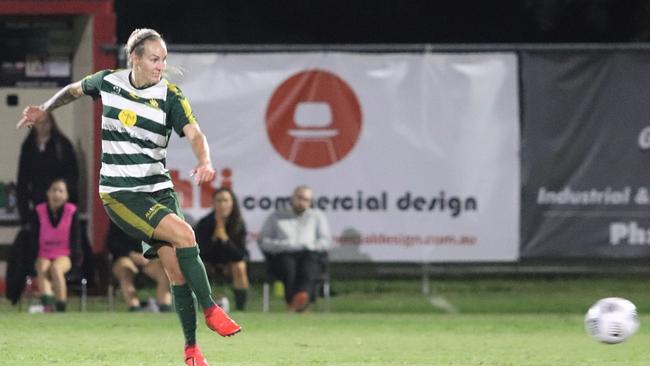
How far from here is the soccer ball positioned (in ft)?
33.2

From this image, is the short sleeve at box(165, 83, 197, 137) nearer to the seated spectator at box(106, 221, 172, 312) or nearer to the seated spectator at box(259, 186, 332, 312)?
the seated spectator at box(106, 221, 172, 312)

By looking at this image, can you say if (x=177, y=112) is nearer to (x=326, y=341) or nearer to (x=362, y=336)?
(x=326, y=341)

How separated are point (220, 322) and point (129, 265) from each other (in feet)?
21.6

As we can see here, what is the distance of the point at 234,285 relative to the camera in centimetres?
1571

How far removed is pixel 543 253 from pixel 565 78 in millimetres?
1763

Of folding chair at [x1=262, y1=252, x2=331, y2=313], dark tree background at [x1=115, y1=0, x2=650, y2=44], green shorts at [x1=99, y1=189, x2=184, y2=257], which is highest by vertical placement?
dark tree background at [x1=115, y1=0, x2=650, y2=44]

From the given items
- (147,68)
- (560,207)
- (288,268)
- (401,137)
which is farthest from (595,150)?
(147,68)

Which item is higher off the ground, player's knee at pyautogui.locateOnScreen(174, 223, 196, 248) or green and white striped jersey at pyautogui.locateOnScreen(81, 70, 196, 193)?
green and white striped jersey at pyautogui.locateOnScreen(81, 70, 196, 193)

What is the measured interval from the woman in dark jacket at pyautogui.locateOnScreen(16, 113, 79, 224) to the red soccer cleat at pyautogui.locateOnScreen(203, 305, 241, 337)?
7.32m

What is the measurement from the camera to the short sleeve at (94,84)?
9.62m

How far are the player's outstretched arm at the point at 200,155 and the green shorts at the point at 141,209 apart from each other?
0.44 meters

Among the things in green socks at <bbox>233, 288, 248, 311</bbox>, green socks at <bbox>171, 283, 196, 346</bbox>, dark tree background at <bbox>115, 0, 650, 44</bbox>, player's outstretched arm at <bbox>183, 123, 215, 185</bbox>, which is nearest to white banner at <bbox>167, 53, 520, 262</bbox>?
green socks at <bbox>233, 288, 248, 311</bbox>

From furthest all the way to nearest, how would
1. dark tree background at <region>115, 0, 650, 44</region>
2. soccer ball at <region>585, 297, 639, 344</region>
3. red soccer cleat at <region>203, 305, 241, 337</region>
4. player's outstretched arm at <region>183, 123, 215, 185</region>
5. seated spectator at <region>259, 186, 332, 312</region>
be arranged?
dark tree background at <region>115, 0, 650, 44</region> → seated spectator at <region>259, 186, 332, 312</region> → soccer ball at <region>585, 297, 639, 344</region> → red soccer cleat at <region>203, 305, 241, 337</region> → player's outstretched arm at <region>183, 123, 215, 185</region>

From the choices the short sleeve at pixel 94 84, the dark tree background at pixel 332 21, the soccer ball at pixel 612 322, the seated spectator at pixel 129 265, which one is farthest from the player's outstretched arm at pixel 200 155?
the dark tree background at pixel 332 21
